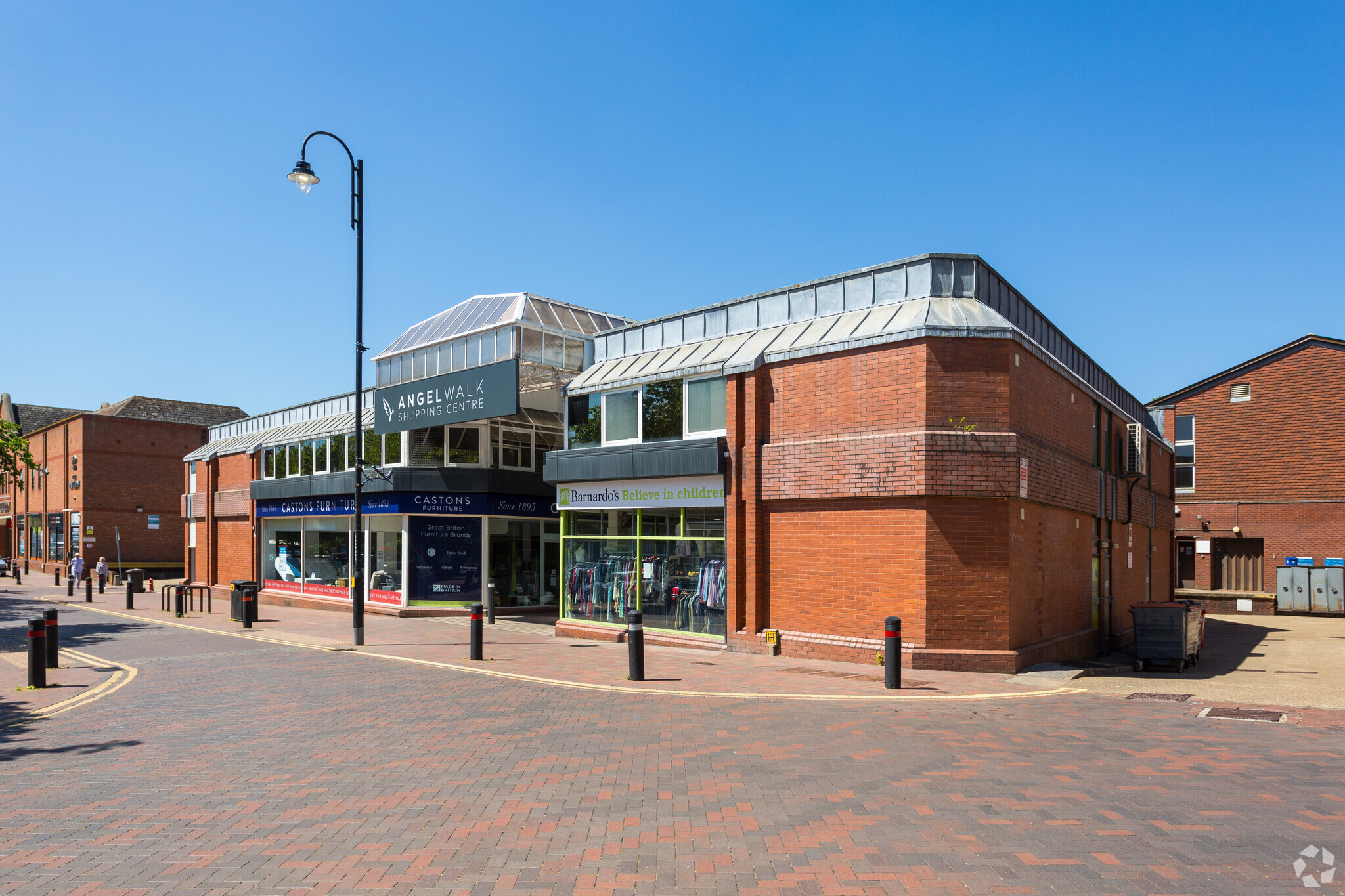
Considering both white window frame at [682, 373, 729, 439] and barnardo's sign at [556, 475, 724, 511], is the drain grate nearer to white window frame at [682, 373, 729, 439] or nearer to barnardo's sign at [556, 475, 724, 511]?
barnardo's sign at [556, 475, 724, 511]

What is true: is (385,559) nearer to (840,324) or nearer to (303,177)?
(303,177)

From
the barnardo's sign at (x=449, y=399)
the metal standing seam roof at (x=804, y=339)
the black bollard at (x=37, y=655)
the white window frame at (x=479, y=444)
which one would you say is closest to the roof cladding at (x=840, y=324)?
the metal standing seam roof at (x=804, y=339)

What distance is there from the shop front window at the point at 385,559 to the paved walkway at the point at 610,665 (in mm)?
2385

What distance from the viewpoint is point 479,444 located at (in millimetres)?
24484

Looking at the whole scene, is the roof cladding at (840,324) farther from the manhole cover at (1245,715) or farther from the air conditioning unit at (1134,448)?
the manhole cover at (1245,715)

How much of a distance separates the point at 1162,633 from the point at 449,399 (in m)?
16.7

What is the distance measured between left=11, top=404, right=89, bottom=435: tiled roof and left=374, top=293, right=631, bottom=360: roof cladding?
5445cm

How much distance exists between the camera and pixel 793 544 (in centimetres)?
1498

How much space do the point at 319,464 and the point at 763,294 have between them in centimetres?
1866

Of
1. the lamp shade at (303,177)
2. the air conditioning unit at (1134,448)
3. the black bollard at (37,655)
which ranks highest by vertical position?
the lamp shade at (303,177)

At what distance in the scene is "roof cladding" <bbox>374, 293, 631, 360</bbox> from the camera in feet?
70.5

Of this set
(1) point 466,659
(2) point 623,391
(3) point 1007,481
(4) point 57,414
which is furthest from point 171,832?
(4) point 57,414

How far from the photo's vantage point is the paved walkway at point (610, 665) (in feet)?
38.3

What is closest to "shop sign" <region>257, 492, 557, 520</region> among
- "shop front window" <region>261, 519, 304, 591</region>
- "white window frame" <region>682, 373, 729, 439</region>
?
"shop front window" <region>261, 519, 304, 591</region>
